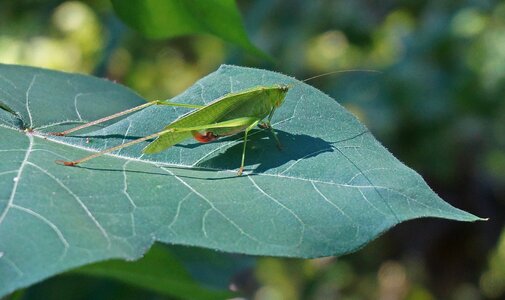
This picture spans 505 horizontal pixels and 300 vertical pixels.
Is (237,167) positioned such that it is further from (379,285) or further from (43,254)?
(379,285)

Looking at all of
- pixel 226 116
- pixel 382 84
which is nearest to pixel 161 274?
pixel 226 116

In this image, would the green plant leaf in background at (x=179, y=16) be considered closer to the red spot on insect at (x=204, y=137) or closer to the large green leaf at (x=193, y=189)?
the large green leaf at (x=193, y=189)

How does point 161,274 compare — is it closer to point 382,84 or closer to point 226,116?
point 226,116

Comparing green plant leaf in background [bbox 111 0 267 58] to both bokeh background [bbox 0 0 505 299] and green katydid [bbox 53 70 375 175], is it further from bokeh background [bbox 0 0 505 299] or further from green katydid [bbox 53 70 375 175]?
bokeh background [bbox 0 0 505 299]

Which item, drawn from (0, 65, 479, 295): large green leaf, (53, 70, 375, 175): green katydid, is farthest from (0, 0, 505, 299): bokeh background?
(0, 65, 479, 295): large green leaf

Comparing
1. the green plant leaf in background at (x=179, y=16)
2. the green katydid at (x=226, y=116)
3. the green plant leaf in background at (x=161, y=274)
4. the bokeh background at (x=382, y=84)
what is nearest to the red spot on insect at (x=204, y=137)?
the green katydid at (x=226, y=116)

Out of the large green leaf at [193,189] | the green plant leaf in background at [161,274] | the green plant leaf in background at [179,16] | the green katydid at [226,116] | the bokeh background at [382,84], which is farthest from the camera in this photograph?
the bokeh background at [382,84]

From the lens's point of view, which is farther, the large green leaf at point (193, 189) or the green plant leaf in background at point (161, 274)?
the green plant leaf in background at point (161, 274)
